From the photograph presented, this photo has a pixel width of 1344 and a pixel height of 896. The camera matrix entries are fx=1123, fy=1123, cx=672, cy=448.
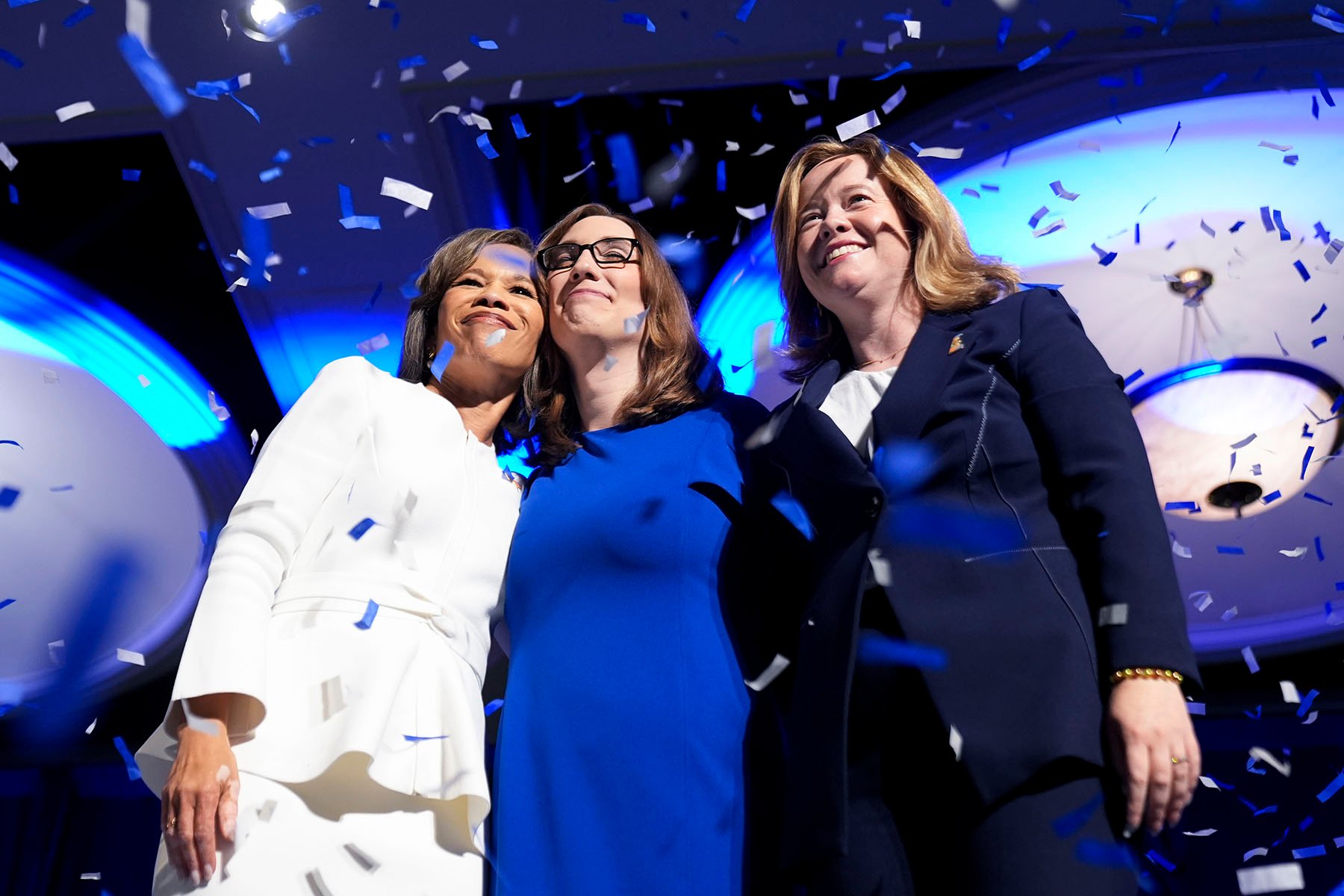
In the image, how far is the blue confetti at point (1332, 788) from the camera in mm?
4520

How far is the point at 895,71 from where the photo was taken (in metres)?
2.71

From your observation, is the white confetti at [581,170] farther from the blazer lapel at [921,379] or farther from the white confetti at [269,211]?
the blazer lapel at [921,379]

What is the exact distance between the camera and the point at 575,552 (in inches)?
61.6

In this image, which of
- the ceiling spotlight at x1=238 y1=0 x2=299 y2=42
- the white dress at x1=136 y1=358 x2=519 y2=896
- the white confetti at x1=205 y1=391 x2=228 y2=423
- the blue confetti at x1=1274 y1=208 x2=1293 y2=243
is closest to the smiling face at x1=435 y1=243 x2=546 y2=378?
the white dress at x1=136 y1=358 x2=519 y2=896

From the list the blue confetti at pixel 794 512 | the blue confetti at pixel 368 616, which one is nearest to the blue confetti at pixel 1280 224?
the blue confetti at pixel 794 512

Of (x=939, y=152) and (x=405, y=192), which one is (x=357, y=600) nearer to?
(x=405, y=192)

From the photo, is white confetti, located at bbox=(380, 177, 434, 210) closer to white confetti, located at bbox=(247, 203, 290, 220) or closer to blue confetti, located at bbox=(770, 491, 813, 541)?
white confetti, located at bbox=(247, 203, 290, 220)

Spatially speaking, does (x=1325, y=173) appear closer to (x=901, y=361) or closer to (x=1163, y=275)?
(x=1163, y=275)

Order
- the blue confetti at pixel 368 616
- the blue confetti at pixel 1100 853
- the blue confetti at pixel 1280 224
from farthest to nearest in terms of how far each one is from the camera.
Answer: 1. the blue confetti at pixel 1280 224
2. the blue confetti at pixel 368 616
3. the blue confetti at pixel 1100 853

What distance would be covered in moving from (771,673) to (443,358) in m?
0.85

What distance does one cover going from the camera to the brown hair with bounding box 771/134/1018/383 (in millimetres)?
1639

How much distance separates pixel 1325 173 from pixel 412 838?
123 inches

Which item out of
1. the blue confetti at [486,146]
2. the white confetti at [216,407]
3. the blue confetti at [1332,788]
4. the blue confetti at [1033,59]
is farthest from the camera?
the blue confetti at [1332,788]

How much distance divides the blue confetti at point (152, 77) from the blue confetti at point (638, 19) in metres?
1.16
